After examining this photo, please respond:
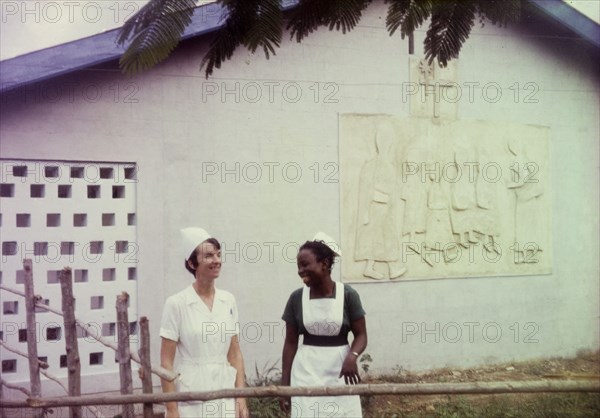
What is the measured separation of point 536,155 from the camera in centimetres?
891

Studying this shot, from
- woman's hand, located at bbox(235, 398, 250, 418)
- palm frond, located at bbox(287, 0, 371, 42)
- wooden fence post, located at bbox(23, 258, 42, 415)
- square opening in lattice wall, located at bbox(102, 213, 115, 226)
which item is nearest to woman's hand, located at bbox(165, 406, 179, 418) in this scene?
woman's hand, located at bbox(235, 398, 250, 418)

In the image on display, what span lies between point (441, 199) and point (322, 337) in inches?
172

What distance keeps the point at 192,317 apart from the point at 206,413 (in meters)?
0.46

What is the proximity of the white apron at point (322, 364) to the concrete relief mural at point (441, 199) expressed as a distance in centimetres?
354

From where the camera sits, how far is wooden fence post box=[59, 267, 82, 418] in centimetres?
402

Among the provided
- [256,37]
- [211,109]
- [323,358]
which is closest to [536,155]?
[211,109]

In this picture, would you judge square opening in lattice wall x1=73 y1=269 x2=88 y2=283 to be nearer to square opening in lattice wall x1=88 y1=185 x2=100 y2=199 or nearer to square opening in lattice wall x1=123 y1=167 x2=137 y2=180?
square opening in lattice wall x1=88 y1=185 x2=100 y2=199

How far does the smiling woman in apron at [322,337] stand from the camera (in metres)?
4.12

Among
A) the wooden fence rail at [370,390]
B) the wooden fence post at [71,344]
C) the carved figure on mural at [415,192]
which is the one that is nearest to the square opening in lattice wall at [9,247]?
the wooden fence post at [71,344]

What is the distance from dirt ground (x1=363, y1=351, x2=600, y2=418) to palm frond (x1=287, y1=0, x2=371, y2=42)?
5.02 m

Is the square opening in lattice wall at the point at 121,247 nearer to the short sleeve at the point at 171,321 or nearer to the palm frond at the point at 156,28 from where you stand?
the short sleeve at the point at 171,321

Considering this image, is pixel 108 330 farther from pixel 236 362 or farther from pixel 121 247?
pixel 236 362

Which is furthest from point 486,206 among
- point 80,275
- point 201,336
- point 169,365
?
point 169,365

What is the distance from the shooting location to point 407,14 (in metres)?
2.36
